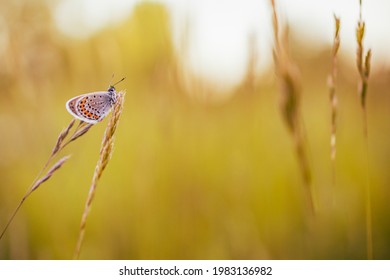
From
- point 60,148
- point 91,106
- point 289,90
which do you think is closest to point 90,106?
point 91,106

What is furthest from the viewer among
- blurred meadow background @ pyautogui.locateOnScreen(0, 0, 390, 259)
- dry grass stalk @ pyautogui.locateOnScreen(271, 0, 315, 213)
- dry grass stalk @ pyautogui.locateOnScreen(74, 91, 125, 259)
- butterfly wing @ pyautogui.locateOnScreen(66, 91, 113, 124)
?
blurred meadow background @ pyautogui.locateOnScreen(0, 0, 390, 259)

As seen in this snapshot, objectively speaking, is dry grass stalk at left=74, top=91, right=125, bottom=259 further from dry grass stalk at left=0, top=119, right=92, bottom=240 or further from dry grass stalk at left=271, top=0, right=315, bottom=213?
dry grass stalk at left=271, top=0, right=315, bottom=213

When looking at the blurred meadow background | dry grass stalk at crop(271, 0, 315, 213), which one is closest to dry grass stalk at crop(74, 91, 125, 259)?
dry grass stalk at crop(271, 0, 315, 213)

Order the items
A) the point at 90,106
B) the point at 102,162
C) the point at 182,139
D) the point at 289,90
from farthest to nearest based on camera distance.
Result: the point at 182,139 < the point at 90,106 < the point at 102,162 < the point at 289,90

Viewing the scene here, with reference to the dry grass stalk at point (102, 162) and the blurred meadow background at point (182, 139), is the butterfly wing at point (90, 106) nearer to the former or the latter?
the dry grass stalk at point (102, 162)

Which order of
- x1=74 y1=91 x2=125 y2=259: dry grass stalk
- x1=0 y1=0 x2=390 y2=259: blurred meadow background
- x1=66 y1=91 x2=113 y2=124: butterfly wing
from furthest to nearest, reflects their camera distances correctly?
x1=0 y1=0 x2=390 y2=259: blurred meadow background
x1=66 y1=91 x2=113 y2=124: butterfly wing
x1=74 y1=91 x2=125 y2=259: dry grass stalk

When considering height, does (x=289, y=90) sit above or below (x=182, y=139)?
above

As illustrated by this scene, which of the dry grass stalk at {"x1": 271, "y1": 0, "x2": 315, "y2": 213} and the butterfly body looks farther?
the butterfly body

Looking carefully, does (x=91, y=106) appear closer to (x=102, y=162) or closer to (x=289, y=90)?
(x=102, y=162)
